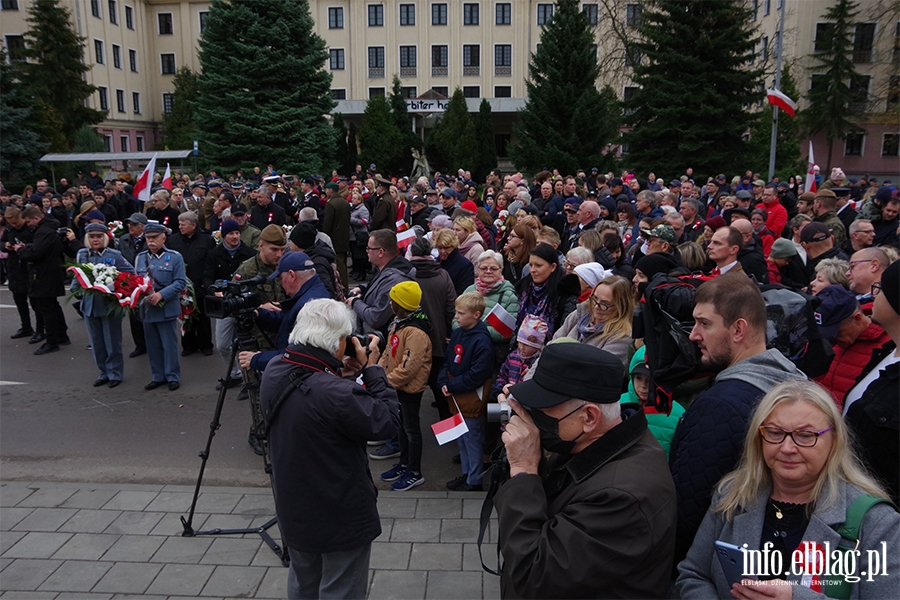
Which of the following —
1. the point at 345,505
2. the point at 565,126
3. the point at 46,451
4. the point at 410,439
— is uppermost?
the point at 565,126

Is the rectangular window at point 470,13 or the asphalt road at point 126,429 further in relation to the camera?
the rectangular window at point 470,13

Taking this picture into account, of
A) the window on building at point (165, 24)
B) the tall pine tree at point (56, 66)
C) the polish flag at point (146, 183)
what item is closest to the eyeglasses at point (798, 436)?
the polish flag at point (146, 183)

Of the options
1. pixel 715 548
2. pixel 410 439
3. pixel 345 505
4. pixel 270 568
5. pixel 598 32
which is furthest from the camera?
pixel 598 32

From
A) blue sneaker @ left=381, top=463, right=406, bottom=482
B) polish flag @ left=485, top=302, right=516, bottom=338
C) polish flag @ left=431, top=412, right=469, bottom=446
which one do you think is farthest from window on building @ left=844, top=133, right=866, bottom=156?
polish flag @ left=431, top=412, right=469, bottom=446

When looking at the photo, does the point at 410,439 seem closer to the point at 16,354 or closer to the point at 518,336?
the point at 518,336

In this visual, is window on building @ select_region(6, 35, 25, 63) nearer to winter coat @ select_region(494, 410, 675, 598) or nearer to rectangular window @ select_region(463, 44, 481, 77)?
rectangular window @ select_region(463, 44, 481, 77)

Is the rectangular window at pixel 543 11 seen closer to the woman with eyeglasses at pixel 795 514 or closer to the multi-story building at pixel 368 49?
the multi-story building at pixel 368 49

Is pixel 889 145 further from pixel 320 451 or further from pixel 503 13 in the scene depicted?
pixel 320 451

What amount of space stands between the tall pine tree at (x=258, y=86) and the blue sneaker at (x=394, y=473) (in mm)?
27182

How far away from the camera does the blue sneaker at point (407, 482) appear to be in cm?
579

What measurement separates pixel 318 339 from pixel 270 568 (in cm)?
207

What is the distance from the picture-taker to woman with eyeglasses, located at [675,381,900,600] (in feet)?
7.26

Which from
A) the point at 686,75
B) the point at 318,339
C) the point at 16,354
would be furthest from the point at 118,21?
the point at 318,339

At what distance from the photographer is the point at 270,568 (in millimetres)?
4594
